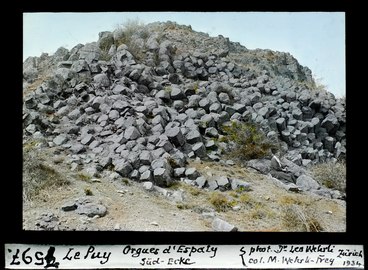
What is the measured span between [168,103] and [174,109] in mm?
74

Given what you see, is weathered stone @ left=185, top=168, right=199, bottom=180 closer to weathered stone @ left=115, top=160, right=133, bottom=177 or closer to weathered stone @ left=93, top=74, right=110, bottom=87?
weathered stone @ left=115, top=160, right=133, bottom=177

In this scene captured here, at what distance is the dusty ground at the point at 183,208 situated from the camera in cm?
336

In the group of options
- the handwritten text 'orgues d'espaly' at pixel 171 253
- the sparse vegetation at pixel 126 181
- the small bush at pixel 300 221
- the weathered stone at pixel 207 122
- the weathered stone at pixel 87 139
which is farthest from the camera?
the weathered stone at pixel 207 122

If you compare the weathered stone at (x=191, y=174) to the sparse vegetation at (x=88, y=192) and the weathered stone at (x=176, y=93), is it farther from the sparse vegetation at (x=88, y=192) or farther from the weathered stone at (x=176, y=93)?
the sparse vegetation at (x=88, y=192)

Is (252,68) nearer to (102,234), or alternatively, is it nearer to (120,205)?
(120,205)

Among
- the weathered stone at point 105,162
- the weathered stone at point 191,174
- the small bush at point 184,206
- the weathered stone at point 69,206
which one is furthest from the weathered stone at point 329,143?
the weathered stone at point 69,206

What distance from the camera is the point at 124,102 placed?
146 inches

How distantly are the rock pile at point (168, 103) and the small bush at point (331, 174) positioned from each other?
0.08 meters

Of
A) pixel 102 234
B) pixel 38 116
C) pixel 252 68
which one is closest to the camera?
pixel 102 234

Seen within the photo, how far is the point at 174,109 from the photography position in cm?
377

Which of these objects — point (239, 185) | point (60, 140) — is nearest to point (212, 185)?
point (239, 185)

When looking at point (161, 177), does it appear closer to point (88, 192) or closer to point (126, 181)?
point (126, 181)
